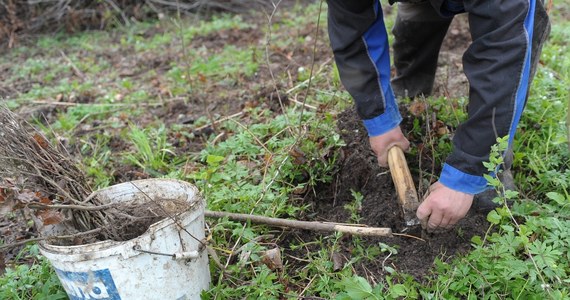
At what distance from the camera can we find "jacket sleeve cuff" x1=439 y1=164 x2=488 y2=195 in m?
1.93

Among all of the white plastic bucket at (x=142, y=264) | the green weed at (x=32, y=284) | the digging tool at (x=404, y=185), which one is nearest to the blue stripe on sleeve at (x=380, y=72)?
the digging tool at (x=404, y=185)

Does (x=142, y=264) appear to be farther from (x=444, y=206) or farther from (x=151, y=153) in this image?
(x=151, y=153)

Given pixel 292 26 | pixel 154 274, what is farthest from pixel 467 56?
pixel 292 26

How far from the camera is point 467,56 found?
76.6 inches

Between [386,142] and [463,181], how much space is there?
1.74 ft

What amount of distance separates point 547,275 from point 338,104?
1724 mm

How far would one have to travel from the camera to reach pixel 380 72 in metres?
2.42

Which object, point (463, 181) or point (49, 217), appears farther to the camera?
point (463, 181)

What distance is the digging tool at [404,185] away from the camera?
225cm

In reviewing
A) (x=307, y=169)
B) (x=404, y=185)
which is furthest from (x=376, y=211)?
(x=307, y=169)

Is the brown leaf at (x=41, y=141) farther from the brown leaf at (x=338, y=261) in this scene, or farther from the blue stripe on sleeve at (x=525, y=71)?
the blue stripe on sleeve at (x=525, y=71)

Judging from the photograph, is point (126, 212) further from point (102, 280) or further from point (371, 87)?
point (371, 87)

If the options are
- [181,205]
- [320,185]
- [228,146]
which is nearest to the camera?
[181,205]

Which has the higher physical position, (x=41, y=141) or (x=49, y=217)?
(x=41, y=141)
